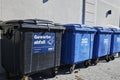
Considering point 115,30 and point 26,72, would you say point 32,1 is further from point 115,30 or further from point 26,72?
point 115,30

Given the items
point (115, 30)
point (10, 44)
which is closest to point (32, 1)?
point (10, 44)

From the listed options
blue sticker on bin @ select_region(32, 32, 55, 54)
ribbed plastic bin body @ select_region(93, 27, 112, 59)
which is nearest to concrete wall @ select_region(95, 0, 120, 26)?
ribbed plastic bin body @ select_region(93, 27, 112, 59)

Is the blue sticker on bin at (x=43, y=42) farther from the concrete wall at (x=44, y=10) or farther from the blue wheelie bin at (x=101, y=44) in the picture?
the blue wheelie bin at (x=101, y=44)

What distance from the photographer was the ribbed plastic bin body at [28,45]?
6.01 meters

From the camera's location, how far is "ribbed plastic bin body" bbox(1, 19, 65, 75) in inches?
237

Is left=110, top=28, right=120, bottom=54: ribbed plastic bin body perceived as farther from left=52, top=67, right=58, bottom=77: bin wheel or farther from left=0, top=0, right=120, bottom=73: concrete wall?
left=52, top=67, right=58, bottom=77: bin wheel

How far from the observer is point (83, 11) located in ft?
40.1

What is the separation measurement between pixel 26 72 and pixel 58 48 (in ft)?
5.04

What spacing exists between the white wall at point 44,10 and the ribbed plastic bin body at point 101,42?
1.66 m

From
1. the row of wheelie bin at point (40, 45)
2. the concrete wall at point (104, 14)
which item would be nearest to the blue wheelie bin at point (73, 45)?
the row of wheelie bin at point (40, 45)

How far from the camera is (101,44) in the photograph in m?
10.1

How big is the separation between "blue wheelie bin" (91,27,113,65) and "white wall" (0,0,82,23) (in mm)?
1672

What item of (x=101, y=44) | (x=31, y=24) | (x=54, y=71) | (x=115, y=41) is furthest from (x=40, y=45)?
(x=115, y=41)

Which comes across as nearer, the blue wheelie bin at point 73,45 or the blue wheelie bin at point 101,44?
the blue wheelie bin at point 73,45
